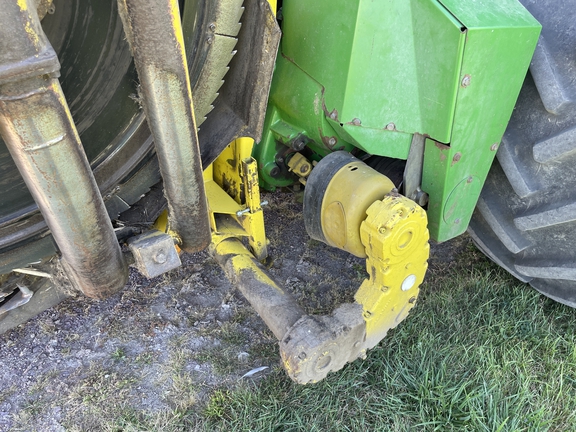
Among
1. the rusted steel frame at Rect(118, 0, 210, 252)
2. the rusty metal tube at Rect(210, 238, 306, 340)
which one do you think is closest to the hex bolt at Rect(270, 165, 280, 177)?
the rusty metal tube at Rect(210, 238, 306, 340)

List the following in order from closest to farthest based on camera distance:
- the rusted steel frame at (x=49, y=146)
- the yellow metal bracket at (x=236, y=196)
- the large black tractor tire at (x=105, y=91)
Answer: the rusted steel frame at (x=49, y=146) < the large black tractor tire at (x=105, y=91) < the yellow metal bracket at (x=236, y=196)

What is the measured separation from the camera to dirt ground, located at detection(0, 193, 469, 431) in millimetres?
1557

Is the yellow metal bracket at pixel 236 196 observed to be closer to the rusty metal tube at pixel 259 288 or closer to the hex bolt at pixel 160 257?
the rusty metal tube at pixel 259 288

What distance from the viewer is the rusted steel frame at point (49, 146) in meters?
0.67

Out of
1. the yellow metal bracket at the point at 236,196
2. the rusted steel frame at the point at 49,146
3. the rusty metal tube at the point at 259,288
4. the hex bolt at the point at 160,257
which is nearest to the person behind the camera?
the rusted steel frame at the point at 49,146

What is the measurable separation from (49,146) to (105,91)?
39 centimetres

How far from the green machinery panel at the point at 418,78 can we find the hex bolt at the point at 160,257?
58 centimetres

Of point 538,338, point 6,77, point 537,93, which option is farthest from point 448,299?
point 6,77

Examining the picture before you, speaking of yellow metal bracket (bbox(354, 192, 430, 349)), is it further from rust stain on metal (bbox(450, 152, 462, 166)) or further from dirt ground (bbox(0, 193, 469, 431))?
dirt ground (bbox(0, 193, 469, 431))

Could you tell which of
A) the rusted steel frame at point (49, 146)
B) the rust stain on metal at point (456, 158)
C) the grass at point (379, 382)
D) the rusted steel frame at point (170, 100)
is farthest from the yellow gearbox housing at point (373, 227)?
the rusted steel frame at point (49, 146)

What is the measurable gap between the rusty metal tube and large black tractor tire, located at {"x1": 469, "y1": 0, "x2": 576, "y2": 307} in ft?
2.37

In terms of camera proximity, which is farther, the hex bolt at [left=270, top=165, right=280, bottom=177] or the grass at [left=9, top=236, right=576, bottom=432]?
the hex bolt at [left=270, top=165, right=280, bottom=177]

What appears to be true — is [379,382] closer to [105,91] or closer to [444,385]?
[444,385]

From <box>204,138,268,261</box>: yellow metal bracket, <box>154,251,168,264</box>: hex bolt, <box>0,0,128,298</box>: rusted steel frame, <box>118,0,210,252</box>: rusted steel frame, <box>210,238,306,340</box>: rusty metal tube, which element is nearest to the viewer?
<box>0,0,128,298</box>: rusted steel frame
